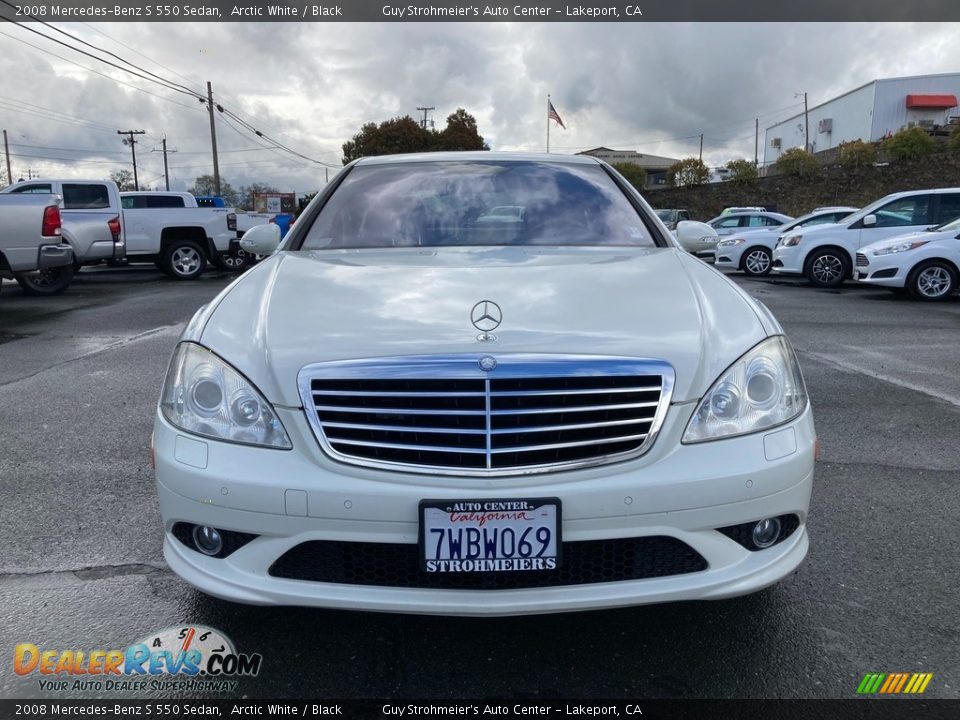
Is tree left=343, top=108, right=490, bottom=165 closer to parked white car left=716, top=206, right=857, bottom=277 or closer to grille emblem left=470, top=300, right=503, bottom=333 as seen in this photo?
parked white car left=716, top=206, right=857, bottom=277

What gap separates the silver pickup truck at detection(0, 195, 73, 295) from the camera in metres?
Answer: 10.5

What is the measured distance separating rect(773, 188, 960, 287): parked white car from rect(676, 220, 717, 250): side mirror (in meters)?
11.1

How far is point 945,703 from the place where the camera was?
200 cm

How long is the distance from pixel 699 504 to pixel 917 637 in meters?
0.99

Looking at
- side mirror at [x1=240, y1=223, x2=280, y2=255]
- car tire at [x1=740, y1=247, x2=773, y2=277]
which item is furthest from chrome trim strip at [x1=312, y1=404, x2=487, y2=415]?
car tire at [x1=740, y1=247, x2=773, y2=277]

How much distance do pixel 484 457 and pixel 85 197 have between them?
1483 centimetres

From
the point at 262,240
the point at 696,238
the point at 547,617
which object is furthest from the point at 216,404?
the point at 696,238

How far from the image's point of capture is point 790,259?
14.1 m

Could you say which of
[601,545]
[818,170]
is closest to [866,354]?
[601,545]

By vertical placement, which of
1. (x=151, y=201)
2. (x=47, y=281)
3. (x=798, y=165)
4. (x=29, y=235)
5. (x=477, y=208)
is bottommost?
(x=47, y=281)

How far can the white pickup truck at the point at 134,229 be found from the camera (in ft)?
45.6

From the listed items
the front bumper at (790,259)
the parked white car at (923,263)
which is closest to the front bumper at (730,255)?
the front bumper at (790,259)

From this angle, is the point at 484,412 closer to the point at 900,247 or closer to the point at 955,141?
the point at 900,247

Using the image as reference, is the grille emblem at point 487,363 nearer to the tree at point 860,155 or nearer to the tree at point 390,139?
the tree at point 860,155
